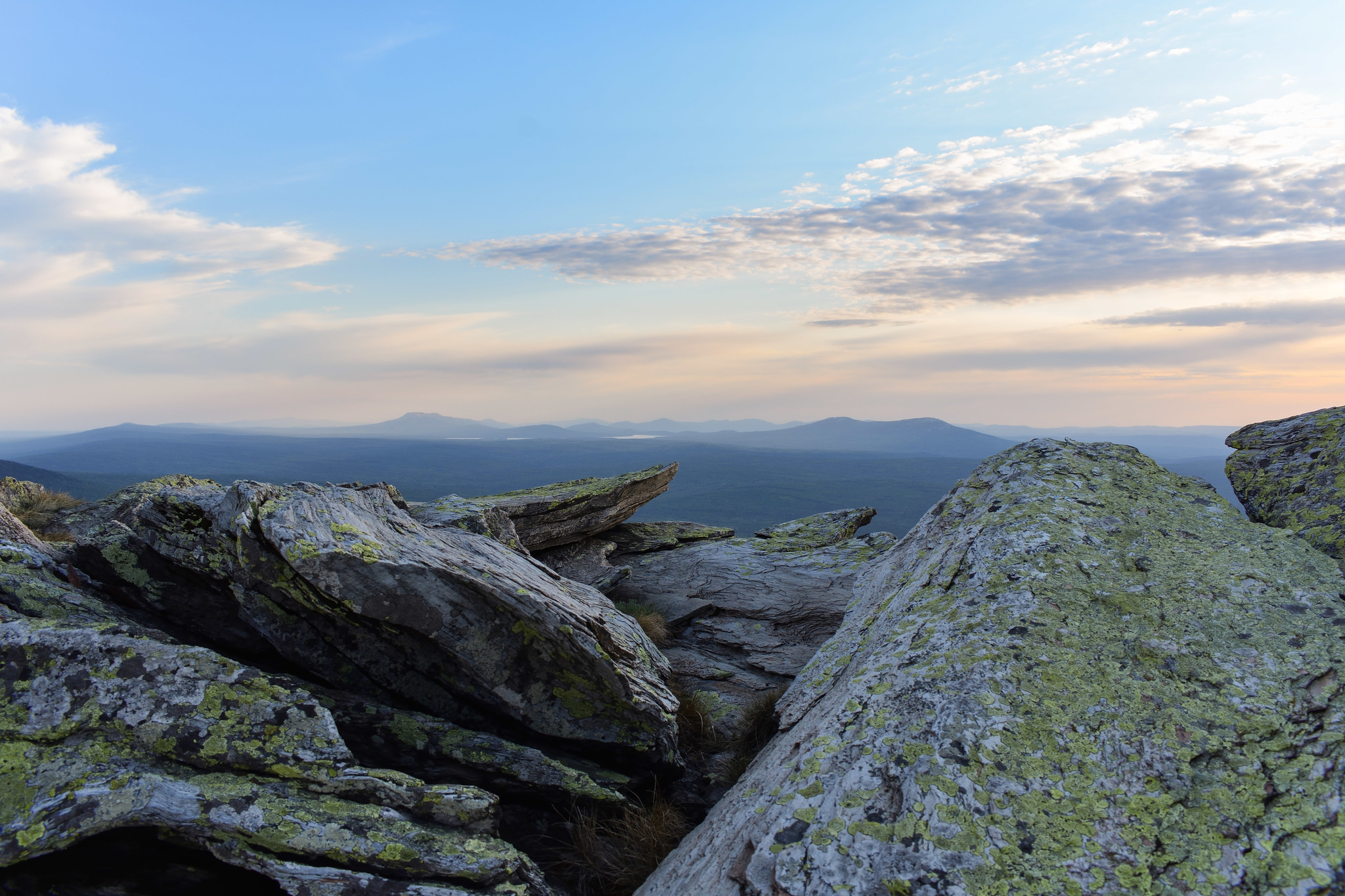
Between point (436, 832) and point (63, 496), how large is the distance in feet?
92.5

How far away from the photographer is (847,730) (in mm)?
6379

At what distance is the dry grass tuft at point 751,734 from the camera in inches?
356

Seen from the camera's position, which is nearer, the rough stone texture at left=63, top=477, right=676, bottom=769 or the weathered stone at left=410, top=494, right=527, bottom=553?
the rough stone texture at left=63, top=477, right=676, bottom=769

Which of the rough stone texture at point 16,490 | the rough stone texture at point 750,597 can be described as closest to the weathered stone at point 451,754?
the rough stone texture at point 750,597

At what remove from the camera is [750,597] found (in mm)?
16266

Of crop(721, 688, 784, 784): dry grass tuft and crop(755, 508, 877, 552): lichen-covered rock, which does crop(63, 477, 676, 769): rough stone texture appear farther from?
crop(755, 508, 877, 552): lichen-covered rock

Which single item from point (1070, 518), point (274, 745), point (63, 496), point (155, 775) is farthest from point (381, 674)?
point (63, 496)

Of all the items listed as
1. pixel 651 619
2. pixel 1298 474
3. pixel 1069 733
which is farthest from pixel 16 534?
pixel 1298 474

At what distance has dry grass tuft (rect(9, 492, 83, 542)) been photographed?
20.2m

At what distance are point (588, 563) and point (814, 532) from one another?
22.7 feet

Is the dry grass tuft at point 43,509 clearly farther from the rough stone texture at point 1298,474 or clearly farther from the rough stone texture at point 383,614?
the rough stone texture at point 1298,474

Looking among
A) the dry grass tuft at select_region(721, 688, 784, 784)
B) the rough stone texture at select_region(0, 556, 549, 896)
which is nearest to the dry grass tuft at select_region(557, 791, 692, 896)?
the dry grass tuft at select_region(721, 688, 784, 784)

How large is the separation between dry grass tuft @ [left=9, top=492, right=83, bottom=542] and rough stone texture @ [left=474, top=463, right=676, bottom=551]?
13.4 m

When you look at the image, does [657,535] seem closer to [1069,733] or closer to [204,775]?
[204,775]
